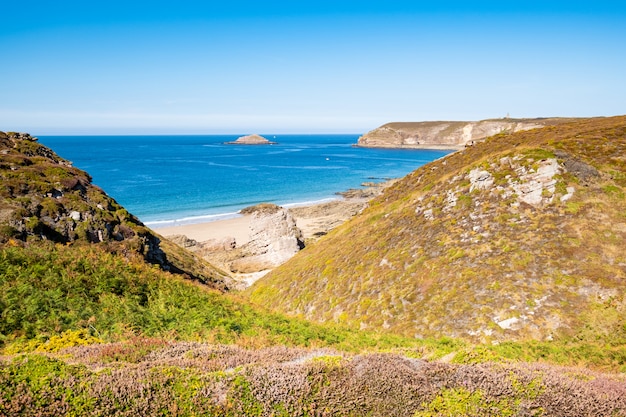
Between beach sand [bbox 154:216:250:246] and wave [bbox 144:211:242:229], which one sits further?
wave [bbox 144:211:242:229]

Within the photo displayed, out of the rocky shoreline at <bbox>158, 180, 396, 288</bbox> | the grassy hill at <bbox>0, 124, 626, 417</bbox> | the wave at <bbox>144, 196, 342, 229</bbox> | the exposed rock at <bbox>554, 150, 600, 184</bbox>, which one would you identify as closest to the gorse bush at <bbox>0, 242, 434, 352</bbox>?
the grassy hill at <bbox>0, 124, 626, 417</bbox>

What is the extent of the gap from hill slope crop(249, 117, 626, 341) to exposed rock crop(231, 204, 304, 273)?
52.8 feet

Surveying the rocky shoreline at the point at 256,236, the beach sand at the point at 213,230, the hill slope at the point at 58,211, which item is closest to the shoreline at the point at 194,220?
the beach sand at the point at 213,230


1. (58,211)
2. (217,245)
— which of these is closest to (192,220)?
(217,245)

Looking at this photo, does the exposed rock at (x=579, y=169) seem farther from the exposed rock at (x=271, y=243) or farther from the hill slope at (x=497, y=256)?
the exposed rock at (x=271, y=243)

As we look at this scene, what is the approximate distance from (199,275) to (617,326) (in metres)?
28.6

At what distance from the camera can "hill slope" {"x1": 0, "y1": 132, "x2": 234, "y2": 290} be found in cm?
Answer: 2064

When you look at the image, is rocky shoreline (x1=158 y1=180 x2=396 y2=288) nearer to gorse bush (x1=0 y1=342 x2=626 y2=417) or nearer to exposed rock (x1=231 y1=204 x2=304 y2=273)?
exposed rock (x1=231 y1=204 x2=304 y2=273)

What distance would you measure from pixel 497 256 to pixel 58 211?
83.9 feet

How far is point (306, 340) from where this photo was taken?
1378 cm

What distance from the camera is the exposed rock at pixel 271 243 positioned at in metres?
42.5

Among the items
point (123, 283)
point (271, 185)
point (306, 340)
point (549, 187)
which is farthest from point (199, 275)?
point (271, 185)

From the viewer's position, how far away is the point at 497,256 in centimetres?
1738

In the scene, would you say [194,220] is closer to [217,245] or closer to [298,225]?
[298,225]
